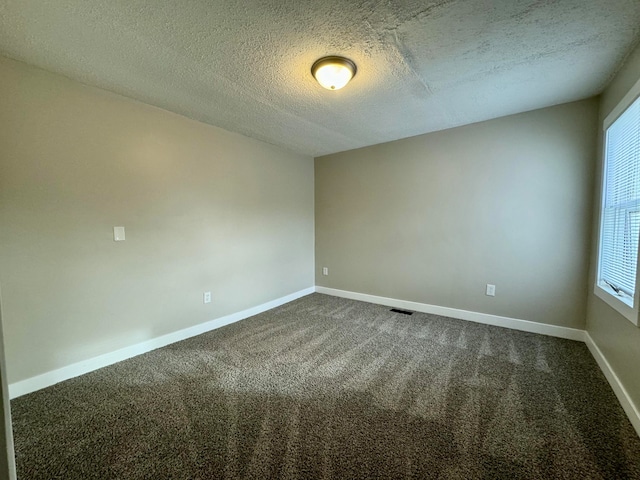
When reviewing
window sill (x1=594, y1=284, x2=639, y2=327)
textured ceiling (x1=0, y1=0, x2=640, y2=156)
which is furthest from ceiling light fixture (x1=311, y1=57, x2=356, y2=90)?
window sill (x1=594, y1=284, x2=639, y2=327)

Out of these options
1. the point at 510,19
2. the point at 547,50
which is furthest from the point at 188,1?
the point at 547,50

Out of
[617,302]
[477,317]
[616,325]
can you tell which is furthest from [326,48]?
[477,317]

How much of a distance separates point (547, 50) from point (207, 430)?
320cm

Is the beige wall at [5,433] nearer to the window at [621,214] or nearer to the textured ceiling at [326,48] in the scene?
the textured ceiling at [326,48]

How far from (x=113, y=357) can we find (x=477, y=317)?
380cm

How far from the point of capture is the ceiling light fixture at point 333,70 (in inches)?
70.3

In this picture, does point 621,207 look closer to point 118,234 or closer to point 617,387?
point 617,387

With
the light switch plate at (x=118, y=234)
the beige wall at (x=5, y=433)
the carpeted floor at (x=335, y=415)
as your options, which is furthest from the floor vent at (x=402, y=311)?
the beige wall at (x=5, y=433)

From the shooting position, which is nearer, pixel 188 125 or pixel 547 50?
pixel 547 50

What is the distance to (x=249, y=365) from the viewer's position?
2.24m

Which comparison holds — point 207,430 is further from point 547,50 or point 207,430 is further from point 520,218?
point 520,218

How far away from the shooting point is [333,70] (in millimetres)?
1812

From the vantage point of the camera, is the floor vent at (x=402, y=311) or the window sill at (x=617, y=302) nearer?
the window sill at (x=617, y=302)

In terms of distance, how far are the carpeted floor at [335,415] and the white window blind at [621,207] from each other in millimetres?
801
